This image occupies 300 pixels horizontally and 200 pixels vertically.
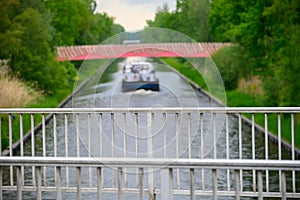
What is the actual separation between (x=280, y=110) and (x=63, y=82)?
28303mm

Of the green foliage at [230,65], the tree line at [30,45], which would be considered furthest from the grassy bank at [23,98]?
the green foliage at [230,65]

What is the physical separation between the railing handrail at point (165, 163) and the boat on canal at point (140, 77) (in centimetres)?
452

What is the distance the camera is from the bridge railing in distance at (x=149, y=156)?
A: 5.36m

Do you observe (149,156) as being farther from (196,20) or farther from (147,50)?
(196,20)

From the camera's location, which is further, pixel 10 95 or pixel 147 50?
pixel 10 95

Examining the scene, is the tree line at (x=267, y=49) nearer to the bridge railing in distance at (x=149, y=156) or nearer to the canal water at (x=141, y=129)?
the bridge railing in distance at (x=149, y=156)

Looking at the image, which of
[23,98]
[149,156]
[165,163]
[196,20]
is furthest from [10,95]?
[196,20]

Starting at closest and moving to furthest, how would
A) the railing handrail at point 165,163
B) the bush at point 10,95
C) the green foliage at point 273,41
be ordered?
1. the railing handrail at point 165,163
2. the green foliage at point 273,41
3. the bush at point 10,95

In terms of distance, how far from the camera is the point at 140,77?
11.1m

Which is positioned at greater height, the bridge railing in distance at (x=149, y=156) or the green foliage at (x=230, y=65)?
the green foliage at (x=230, y=65)

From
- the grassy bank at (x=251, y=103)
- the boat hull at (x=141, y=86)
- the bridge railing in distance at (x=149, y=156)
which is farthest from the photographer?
the grassy bank at (x=251, y=103)

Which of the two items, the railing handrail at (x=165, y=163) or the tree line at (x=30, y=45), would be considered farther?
the tree line at (x=30, y=45)

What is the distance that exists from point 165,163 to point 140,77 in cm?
550

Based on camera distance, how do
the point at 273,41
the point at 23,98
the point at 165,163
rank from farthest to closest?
the point at 273,41
the point at 23,98
the point at 165,163
